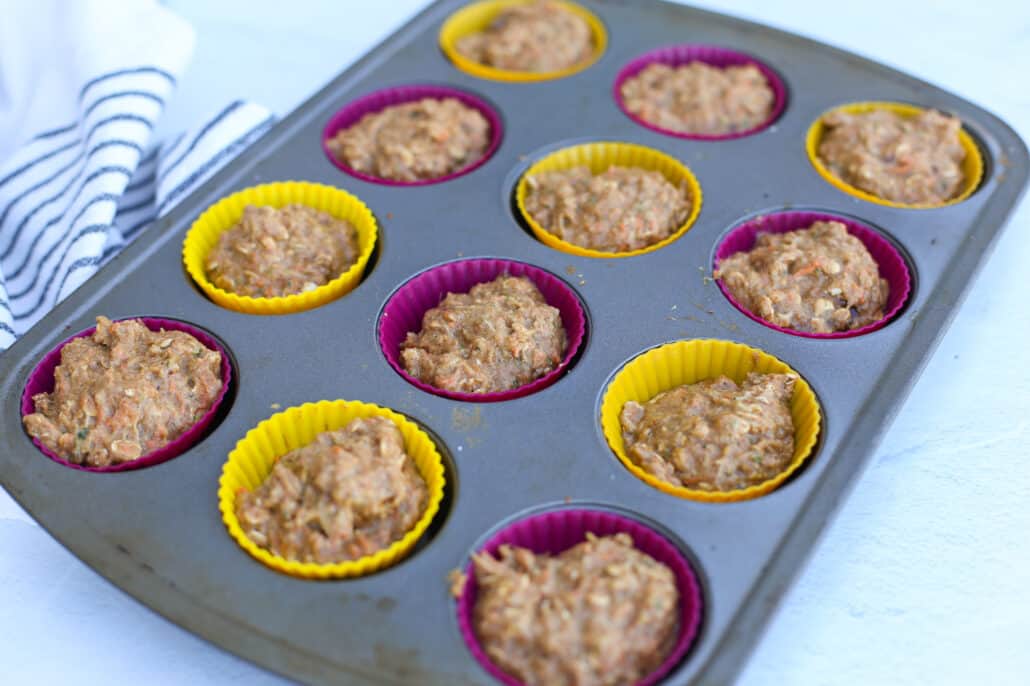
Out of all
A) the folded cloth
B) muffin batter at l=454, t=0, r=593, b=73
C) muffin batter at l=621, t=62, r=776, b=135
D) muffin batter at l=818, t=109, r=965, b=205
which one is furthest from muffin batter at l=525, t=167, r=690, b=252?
the folded cloth

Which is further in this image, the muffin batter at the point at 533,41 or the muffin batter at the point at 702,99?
the muffin batter at the point at 533,41

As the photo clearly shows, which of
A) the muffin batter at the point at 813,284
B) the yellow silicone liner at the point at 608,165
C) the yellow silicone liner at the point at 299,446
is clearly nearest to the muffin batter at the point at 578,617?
the yellow silicone liner at the point at 299,446

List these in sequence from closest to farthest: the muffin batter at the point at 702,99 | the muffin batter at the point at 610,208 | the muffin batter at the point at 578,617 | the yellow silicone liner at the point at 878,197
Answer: the muffin batter at the point at 578,617
the muffin batter at the point at 610,208
the yellow silicone liner at the point at 878,197
the muffin batter at the point at 702,99

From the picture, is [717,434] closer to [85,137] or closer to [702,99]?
[702,99]

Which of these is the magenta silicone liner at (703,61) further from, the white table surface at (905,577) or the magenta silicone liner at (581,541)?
the magenta silicone liner at (581,541)

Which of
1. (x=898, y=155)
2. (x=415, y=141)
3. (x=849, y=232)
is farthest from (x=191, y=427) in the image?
(x=898, y=155)

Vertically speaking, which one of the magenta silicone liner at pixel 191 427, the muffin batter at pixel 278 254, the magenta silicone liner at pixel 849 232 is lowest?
the magenta silicone liner at pixel 191 427

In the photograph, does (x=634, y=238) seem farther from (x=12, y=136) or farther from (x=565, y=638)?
(x=12, y=136)

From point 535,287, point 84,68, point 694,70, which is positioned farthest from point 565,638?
point 84,68
